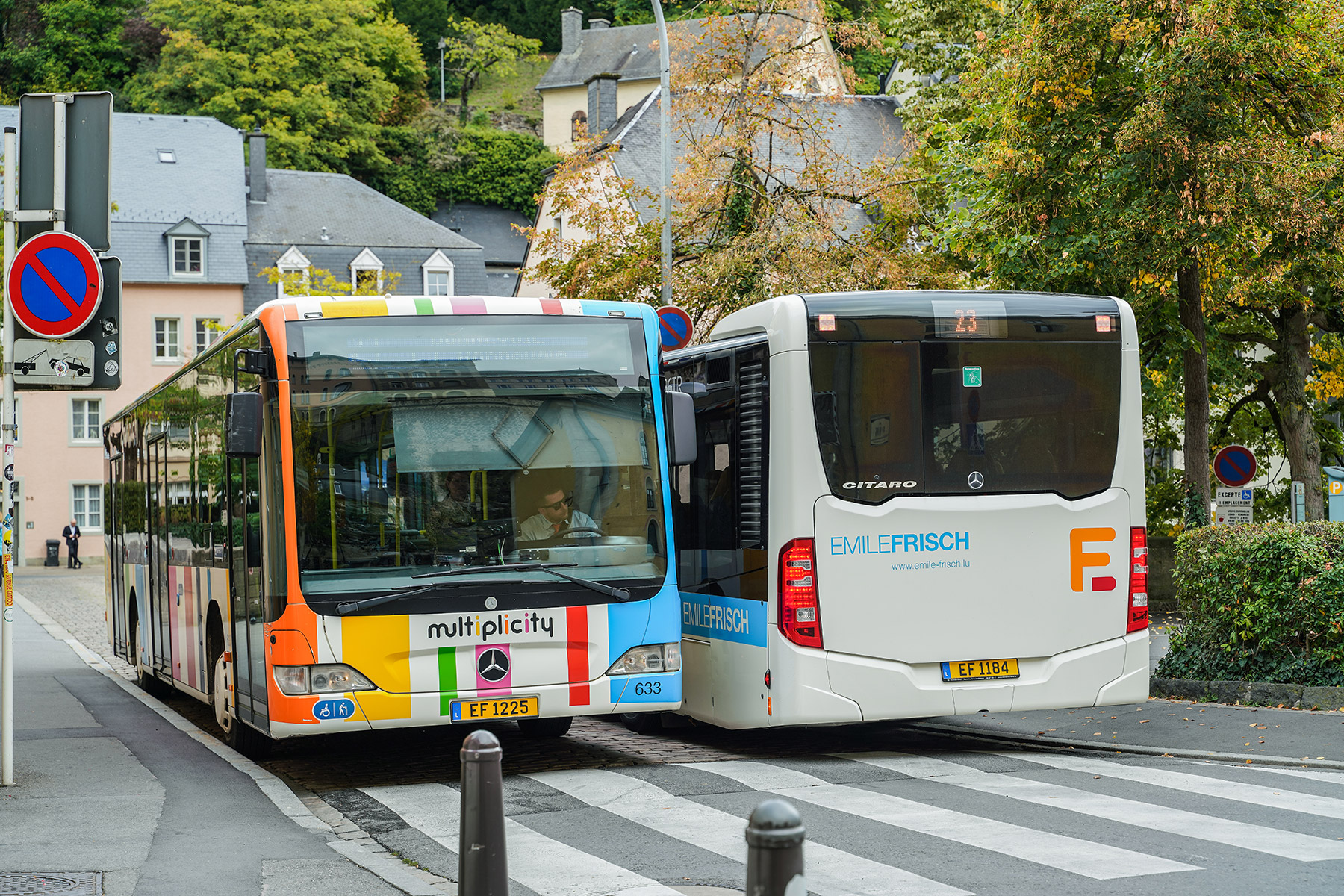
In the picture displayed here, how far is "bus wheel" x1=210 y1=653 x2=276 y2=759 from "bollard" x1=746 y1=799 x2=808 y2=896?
826 centimetres

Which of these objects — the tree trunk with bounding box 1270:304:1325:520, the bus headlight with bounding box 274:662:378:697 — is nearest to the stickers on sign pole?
the bus headlight with bounding box 274:662:378:697

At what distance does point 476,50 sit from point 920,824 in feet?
333

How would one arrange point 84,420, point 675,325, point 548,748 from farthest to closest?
point 84,420, point 675,325, point 548,748

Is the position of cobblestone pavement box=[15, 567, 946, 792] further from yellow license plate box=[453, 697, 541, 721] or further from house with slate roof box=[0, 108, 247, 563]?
house with slate roof box=[0, 108, 247, 563]

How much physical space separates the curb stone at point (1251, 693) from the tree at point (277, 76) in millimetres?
65852

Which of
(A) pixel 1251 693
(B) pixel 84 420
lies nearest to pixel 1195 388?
(A) pixel 1251 693

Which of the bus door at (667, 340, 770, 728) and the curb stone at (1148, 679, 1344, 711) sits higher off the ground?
the bus door at (667, 340, 770, 728)

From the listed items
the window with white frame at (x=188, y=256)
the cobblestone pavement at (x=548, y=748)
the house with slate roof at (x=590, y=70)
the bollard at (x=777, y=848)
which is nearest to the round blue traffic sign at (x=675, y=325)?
the cobblestone pavement at (x=548, y=748)

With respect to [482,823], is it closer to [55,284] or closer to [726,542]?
[726,542]

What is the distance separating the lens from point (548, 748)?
38.4ft

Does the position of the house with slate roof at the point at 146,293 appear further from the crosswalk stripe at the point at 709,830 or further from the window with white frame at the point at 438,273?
the crosswalk stripe at the point at 709,830

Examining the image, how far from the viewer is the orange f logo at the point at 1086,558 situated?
10.5 m

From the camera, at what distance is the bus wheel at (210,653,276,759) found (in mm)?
11641

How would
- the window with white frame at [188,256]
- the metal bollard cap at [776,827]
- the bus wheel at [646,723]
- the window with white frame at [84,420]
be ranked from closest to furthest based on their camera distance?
1. the metal bollard cap at [776,827]
2. the bus wheel at [646,723]
3. the window with white frame at [84,420]
4. the window with white frame at [188,256]
